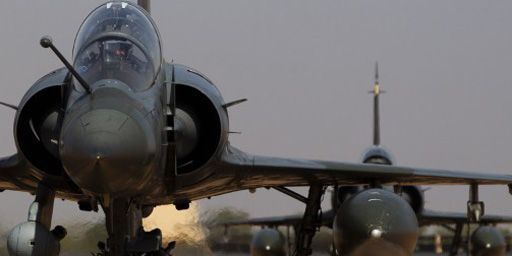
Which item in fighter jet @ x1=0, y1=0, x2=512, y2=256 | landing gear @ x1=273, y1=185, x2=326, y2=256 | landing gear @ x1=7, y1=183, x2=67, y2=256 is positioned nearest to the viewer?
fighter jet @ x1=0, y1=0, x2=512, y2=256

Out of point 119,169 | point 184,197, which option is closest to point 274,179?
point 184,197

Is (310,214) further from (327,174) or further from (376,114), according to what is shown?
(376,114)

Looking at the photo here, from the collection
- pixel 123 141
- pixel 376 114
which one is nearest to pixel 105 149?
pixel 123 141

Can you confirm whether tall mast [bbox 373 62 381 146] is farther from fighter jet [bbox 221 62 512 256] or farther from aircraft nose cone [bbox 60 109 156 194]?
aircraft nose cone [bbox 60 109 156 194]

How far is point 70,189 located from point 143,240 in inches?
32.6

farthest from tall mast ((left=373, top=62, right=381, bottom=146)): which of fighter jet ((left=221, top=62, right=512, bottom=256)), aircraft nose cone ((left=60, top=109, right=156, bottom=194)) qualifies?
aircraft nose cone ((left=60, top=109, right=156, bottom=194))

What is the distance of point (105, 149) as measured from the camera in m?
6.95

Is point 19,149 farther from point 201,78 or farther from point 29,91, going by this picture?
point 201,78

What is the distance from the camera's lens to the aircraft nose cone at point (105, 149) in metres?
6.96

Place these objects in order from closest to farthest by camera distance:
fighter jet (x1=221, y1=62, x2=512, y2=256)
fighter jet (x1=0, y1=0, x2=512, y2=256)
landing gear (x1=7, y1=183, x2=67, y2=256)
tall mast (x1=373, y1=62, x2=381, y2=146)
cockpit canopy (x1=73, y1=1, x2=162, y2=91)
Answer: fighter jet (x1=0, y1=0, x2=512, y2=256) → cockpit canopy (x1=73, y1=1, x2=162, y2=91) → landing gear (x1=7, y1=183, x2=67, y2=256) → fighter jet (x1=221, y1=62, x2=512, y2=256) → tall mast (x1=373, y1=62, x2=381, y2=146)

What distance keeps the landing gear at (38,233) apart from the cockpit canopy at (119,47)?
131 centimetres

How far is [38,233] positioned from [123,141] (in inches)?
67.1

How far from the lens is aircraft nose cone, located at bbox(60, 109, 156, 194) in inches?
274

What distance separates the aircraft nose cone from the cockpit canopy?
0.72 metres
